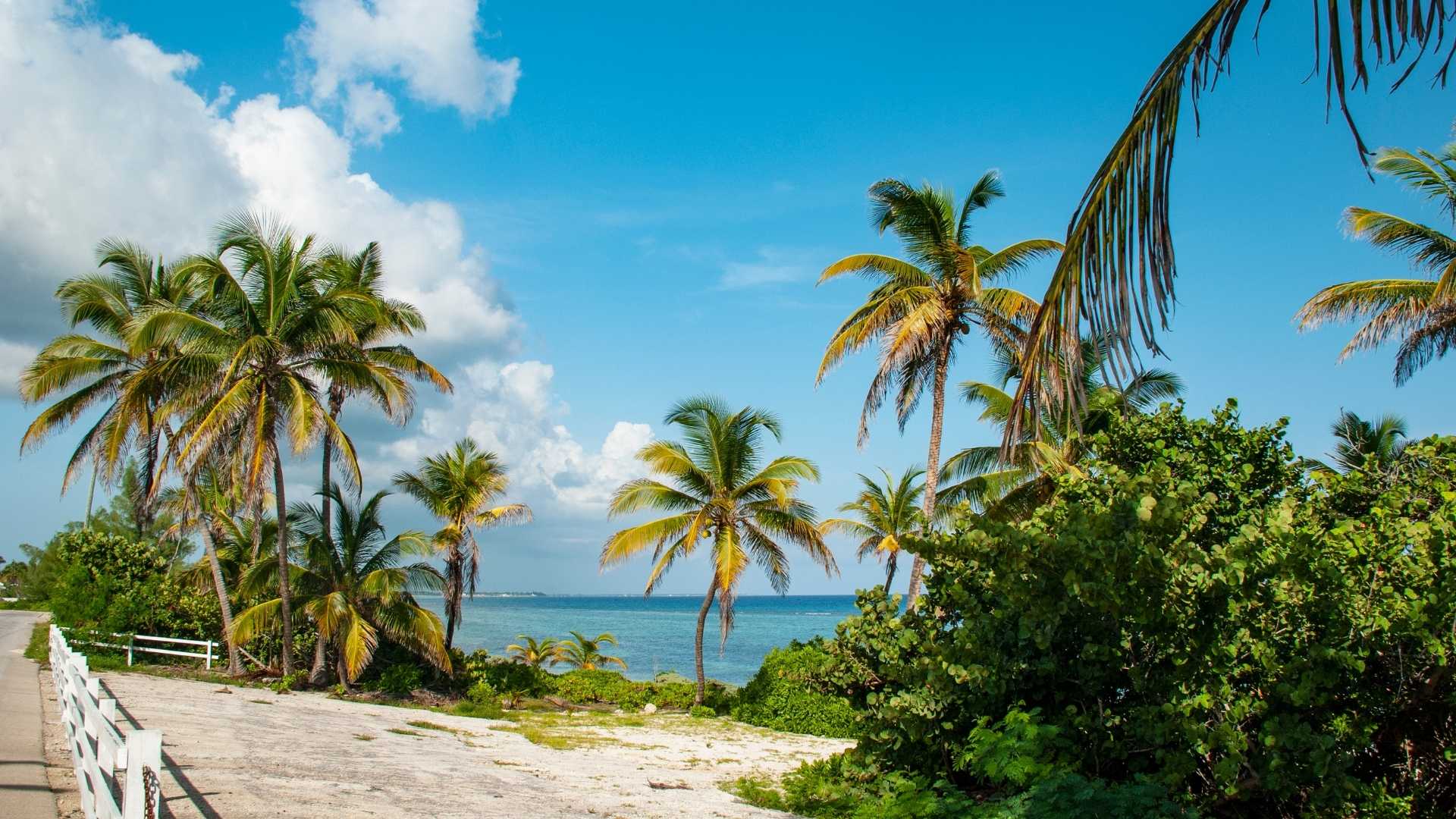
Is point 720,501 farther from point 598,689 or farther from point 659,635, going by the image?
point 659,635

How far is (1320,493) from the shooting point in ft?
29.9

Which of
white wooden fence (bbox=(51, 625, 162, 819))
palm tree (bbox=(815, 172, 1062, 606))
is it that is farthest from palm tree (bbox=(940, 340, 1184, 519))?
white wooden fence (bbox=(51, 625, 162, 819))

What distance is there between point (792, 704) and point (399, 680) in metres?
9.12

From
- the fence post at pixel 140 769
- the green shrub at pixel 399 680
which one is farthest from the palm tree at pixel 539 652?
the fence post at pixel 140 769

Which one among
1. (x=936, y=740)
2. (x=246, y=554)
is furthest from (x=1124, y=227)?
(x=246, y=554)

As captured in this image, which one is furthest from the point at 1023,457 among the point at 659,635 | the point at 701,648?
the point at 659,635

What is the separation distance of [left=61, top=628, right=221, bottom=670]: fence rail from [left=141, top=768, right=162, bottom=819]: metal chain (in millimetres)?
19412

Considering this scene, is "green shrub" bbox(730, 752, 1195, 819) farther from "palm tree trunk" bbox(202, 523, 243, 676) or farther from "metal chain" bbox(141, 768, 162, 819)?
"palm tree trunk" bbox(202, 523, 243, 676)

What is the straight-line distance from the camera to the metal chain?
5.06m

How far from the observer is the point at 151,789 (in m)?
5.29

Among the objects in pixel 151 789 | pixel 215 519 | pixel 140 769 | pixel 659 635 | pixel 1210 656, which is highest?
pixel 215 519

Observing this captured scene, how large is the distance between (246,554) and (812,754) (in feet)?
66.2

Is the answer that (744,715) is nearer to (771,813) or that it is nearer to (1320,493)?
(771,813)

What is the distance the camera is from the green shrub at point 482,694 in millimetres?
21500
